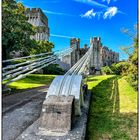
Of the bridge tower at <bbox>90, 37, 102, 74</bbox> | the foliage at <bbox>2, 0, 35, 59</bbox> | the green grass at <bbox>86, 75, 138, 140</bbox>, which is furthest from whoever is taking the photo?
the bridge tower at <bbox>90, 37, 102, 74</bbox>

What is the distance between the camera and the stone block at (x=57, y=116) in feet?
19.3

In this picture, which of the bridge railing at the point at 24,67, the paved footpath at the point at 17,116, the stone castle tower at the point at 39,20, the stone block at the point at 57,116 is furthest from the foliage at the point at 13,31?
the stone castle tower at the point at 39,20

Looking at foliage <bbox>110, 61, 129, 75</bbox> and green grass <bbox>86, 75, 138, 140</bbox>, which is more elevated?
foliage <bbox>110, 61, 129, 75</bbox>

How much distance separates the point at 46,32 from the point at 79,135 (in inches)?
1537

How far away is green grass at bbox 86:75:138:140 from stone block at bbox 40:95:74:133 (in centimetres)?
73

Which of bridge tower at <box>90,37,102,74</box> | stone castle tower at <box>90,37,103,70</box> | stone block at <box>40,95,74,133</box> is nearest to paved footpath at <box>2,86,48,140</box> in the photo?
stone block at <box>40,95,74,133</box>

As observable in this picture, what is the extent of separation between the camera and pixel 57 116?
6016mm

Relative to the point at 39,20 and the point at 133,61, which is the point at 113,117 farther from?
the point at 39,20

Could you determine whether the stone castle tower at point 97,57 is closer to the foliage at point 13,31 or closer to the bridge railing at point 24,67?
the foliage at point 13,31

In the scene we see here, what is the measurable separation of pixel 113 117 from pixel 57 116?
7.20 ft

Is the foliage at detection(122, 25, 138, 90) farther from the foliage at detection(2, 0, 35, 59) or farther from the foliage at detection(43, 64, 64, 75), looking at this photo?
the foliage at detection(43, 64, 64, 75)

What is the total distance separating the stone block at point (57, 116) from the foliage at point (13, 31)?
600cm

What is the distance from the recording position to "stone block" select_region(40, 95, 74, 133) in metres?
5.87

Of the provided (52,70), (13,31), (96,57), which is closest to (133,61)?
(13,31)
